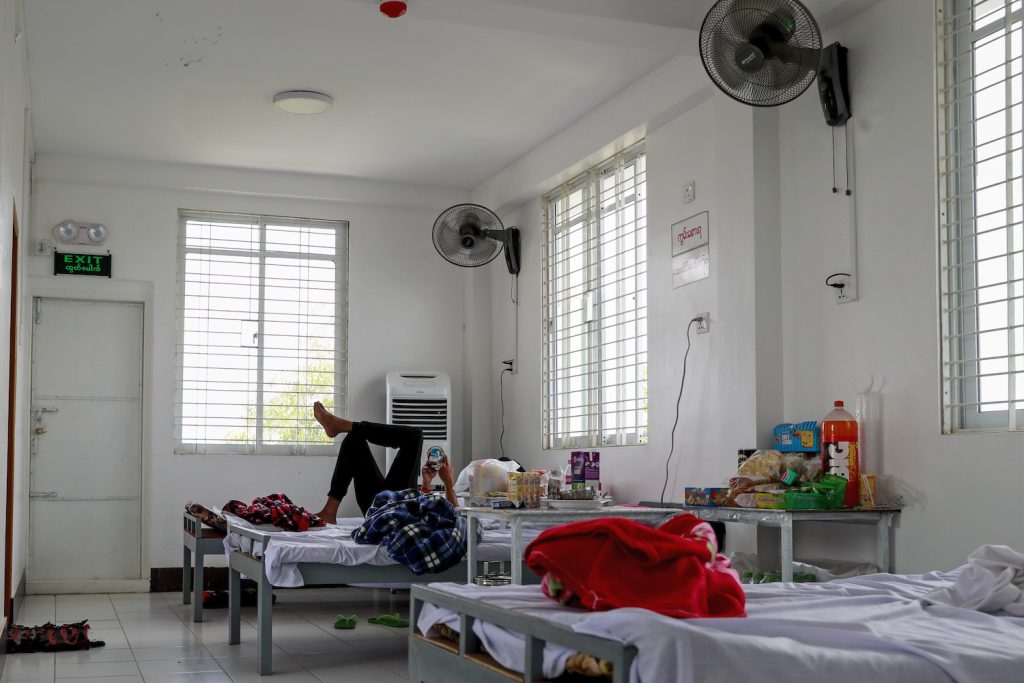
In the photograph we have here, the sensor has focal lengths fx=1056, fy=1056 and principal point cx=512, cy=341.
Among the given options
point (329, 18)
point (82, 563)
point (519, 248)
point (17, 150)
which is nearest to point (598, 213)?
point (519, 248)

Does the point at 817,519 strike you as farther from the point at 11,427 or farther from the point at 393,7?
the point at 11,427

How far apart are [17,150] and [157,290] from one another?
104 inches

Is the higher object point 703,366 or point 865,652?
point 703,366

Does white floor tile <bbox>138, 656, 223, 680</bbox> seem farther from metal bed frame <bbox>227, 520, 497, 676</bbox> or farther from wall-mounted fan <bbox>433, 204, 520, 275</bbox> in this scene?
wall-mounted fan <bbox>433, 204, 520, 275</bbox>

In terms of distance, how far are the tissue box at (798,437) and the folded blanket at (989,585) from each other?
1.68m

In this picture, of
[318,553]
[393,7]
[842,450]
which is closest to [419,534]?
[318,553]

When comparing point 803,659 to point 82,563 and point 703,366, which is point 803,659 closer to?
point 703,366

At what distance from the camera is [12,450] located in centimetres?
568

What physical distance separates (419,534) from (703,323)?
75.4 inches

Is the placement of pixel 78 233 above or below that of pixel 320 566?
above

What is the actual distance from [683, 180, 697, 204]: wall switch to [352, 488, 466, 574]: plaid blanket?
2189mm

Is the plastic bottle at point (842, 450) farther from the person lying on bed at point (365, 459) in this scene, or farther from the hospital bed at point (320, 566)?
the person lying on bed at point (365, 459)

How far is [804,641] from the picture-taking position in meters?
2.20

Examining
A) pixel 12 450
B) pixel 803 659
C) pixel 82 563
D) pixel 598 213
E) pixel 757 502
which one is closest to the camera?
pixel 803 659
